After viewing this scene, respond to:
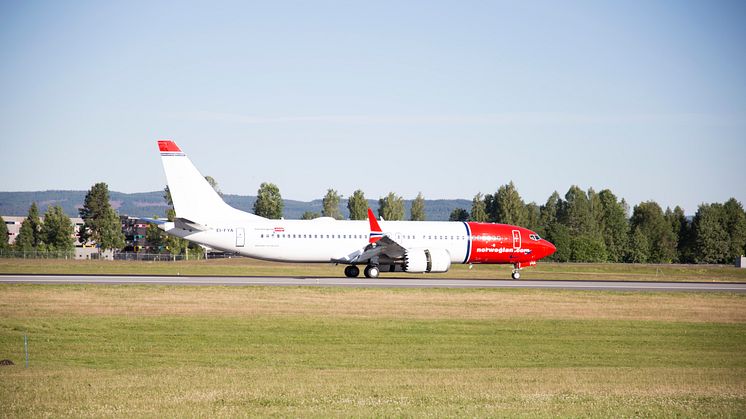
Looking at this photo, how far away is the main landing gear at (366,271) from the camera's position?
51.6 metres

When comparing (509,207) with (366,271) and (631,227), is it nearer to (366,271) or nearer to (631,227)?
(631,227)

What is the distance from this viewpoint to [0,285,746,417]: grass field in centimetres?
1767

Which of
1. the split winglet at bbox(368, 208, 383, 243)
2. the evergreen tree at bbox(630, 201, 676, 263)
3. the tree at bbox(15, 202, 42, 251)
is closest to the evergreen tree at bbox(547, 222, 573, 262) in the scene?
the evergreen tree at bbox(630, 201, 676, 263)

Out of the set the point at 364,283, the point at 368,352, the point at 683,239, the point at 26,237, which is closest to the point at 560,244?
the point at 683,239

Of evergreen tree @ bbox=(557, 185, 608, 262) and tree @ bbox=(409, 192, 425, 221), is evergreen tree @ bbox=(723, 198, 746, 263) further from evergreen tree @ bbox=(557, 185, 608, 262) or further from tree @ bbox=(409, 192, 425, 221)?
tree @ bbox=(409, 192, 425, 221)

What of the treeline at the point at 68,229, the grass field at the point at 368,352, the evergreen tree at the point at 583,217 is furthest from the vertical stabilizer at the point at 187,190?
the evergreen tree at the point at 583,217

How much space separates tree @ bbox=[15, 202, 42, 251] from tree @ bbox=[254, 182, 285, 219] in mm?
30663

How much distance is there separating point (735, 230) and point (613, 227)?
2054 cm

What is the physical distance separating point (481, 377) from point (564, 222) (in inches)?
4988

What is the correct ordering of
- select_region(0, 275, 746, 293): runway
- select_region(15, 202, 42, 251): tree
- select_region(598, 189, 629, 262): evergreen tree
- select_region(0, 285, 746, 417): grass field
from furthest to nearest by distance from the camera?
select_region(598, 189, 629, 262): evergreen tree → select_region(15, 202, 42, 251): tree → select_region(0, 275, 746, 293): runway → select_region(0, 285, 746, 417): grass field

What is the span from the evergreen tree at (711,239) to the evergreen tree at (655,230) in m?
5.60

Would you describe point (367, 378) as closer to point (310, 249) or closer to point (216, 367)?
point (216, 367)

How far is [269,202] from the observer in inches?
4887

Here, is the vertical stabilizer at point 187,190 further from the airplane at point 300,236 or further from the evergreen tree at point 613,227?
the evergreen tree at point 613,227
